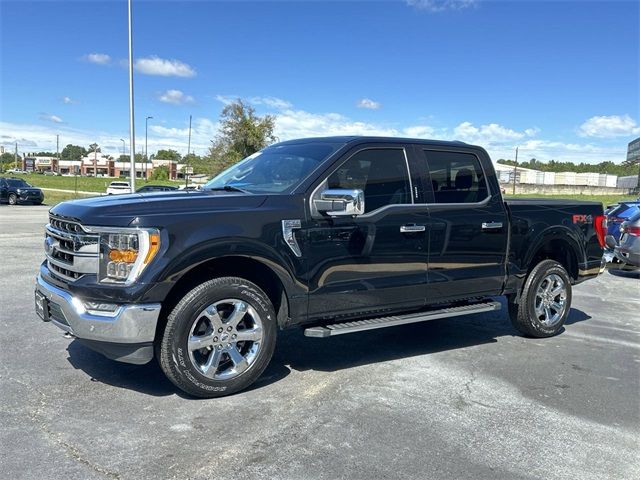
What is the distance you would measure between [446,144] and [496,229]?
99 cm

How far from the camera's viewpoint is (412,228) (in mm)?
4902

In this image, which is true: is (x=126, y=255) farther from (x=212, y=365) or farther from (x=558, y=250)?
(x=558, y=250)

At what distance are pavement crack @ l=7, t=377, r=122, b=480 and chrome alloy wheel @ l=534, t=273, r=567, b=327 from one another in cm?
468

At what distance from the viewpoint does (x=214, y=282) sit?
159 inches

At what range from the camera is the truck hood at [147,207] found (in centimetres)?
380

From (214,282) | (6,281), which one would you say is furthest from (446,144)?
(6,281)

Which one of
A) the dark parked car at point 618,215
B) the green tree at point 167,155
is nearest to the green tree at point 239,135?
the dark parked car at point 618,215

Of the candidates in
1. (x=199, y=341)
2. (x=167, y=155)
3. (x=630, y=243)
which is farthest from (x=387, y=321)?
(x=167, y=155)

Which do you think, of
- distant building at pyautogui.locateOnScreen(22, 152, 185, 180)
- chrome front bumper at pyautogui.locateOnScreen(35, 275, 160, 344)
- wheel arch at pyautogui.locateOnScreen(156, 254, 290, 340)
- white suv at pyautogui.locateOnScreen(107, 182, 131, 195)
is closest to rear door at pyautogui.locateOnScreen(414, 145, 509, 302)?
wheel arch at pyautogui.locateOnScreen(156, 254, 290, 340)

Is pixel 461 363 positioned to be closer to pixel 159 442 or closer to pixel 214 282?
pixel 214 282

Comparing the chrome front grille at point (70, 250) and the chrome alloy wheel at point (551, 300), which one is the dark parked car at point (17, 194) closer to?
the chrome front grille at point (70, 250)

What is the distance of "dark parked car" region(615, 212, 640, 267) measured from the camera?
10.3 meters

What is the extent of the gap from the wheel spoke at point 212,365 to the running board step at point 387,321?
72 centimetres

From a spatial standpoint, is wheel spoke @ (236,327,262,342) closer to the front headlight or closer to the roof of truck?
the front headlight
